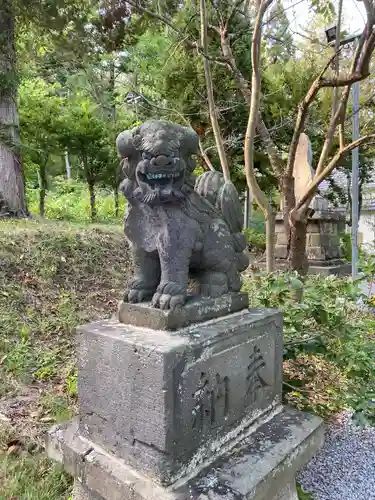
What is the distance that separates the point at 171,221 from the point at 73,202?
1074 centimetres

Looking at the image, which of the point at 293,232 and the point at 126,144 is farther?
the point at 293,232

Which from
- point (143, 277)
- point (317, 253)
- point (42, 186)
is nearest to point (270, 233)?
point (143, 277)

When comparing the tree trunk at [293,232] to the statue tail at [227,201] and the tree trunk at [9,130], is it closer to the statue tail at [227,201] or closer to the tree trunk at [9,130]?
the statue tail at [227,201]

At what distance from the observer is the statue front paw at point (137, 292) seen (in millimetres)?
1753

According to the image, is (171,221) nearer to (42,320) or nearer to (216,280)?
(216,280)

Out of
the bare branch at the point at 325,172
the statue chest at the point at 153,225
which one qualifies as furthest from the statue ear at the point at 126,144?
the bare branch at the point at 325,172

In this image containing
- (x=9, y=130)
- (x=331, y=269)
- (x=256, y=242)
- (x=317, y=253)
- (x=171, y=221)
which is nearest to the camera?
(x=171, y=221)

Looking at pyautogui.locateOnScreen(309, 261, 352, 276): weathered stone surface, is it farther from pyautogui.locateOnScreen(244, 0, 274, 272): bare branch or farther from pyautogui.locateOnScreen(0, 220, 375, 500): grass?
pyautogui.locateOnScreen(244, 0, 274, 272): bare branch

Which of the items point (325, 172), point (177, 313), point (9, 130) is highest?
point (9, 130)

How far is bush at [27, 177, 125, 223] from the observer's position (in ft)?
29.6

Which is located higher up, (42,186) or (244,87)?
(244,87)

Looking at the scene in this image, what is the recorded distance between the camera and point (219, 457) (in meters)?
1.64

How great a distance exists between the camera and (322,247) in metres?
7.51

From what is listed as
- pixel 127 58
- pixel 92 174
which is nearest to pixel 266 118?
pixel 92 174
